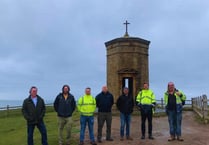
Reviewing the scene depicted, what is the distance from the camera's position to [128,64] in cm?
2022

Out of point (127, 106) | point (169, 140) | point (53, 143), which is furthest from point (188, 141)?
point (53, 143)

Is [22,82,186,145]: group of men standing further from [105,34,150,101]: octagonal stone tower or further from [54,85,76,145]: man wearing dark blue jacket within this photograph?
[105,34,150,101]: octagonal stone tower

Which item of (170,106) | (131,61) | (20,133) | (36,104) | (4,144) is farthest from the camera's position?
(131,61)

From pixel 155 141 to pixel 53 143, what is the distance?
3086 mm

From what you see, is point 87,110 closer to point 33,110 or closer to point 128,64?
point 33,110

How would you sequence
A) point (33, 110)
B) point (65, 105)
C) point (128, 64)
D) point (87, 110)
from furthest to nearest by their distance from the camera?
point (128, 64), point (87, 110), point (65, 105), point (33, 110)

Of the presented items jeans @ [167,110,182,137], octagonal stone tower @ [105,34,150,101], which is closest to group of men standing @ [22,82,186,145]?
jeans @ [167,110,182,137]

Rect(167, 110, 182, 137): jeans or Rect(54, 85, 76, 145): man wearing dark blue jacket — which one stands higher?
Rect(54, 85, 76, 145): man wearing dark blue jacket

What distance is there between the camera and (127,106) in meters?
10.7

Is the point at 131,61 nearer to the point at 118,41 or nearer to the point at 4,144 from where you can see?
the point at 118,41

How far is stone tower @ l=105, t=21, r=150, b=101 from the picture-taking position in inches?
797

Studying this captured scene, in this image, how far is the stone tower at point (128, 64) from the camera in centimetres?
2023

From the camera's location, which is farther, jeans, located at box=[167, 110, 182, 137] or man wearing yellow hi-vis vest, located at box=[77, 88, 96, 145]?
jeans, located at box=[167, 110, 182, 137]

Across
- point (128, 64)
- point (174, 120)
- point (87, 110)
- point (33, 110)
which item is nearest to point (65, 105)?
point (87, 110)
